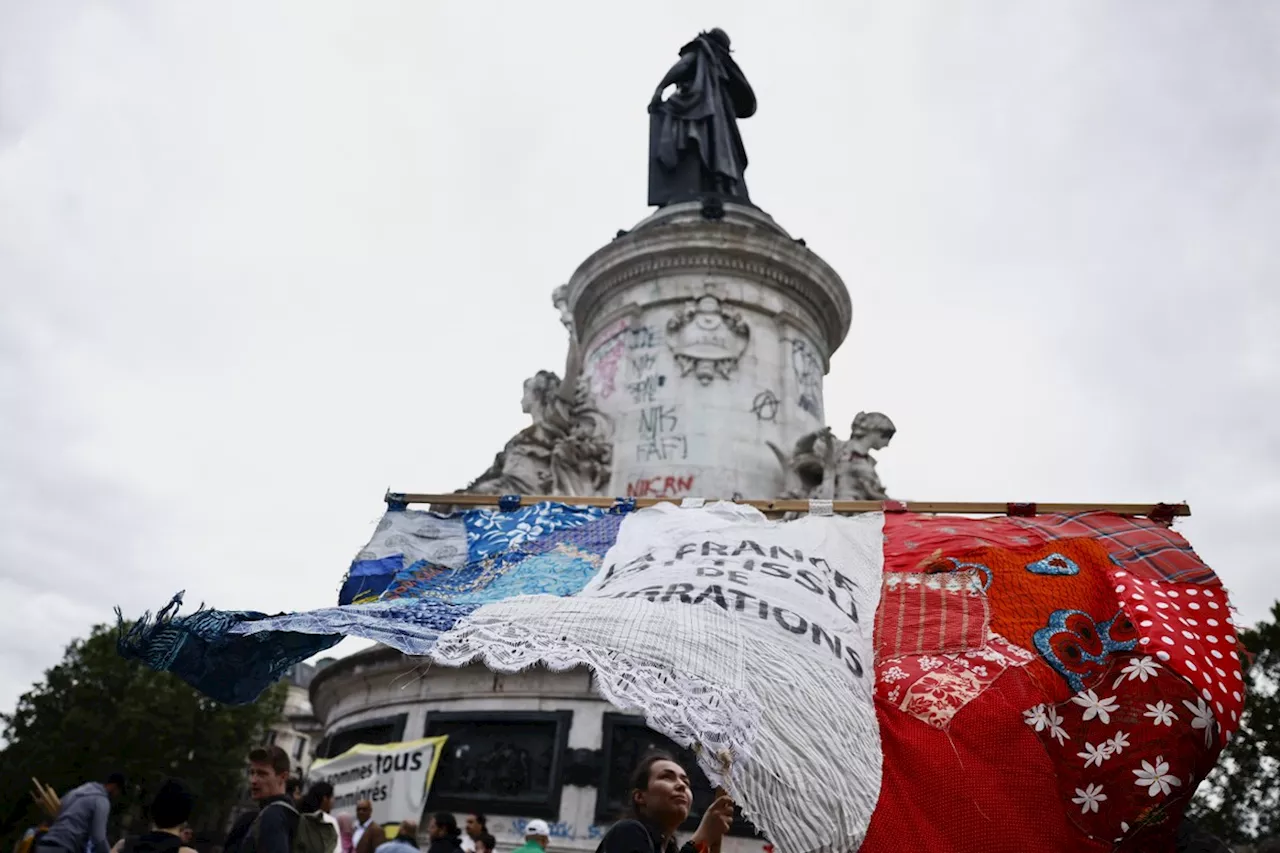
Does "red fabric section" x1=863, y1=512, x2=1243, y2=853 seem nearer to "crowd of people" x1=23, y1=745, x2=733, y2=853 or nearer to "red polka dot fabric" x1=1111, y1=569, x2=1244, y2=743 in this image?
"red polka dot fabric" x1=1111, y1=569, x2=1244, y2=743

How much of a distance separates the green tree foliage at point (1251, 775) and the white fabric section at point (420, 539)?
26677 mm

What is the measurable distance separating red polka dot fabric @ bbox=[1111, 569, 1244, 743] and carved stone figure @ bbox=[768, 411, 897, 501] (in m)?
7.28

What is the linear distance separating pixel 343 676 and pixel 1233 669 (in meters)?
7.80

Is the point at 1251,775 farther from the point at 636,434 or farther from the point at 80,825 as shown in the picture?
the point at 80,825

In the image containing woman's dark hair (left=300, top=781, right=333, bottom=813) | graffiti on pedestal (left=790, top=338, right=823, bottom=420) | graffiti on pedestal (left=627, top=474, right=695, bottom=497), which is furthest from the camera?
graffiti on pedestal (left=790, top=338, right=823, bottom=420)

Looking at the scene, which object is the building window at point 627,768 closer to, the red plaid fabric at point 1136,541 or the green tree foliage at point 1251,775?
the red plaid fabric at point 1136,541

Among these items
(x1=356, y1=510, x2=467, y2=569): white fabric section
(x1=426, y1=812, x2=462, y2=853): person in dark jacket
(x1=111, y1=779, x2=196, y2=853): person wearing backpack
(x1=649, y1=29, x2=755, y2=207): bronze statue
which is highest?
(x1=649, y1=29, x2=755, y2=207): bronze statue

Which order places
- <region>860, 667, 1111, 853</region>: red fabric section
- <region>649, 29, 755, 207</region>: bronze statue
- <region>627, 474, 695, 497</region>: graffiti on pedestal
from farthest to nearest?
<region>649, 29, 755, 207</region>: bronze statue → <region>627, 474, 695, 497</region>: graffiti on pedestal → <region>860, 667, 1111, 853</region>: red fabric section

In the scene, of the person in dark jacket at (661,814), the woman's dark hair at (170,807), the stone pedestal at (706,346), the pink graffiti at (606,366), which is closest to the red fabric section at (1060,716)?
the person in dark jacket at (661,814)

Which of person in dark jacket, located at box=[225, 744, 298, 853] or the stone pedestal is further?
the stone pedestal

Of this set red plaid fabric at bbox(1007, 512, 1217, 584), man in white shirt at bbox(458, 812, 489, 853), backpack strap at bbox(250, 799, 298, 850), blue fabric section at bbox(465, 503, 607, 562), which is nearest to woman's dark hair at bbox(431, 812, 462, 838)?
man in white shirt at bbox(458, 812, 489, 853)

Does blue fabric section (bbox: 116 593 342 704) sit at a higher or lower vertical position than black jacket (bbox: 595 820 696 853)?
higher

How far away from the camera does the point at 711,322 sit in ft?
43.2

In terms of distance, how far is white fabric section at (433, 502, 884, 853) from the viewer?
293cm
